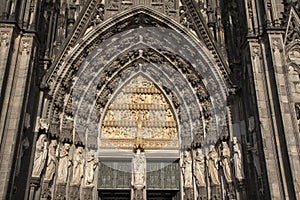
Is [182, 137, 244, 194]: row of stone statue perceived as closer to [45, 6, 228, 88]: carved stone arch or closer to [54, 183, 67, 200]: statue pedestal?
[45, 6, 228, 88]: carved stone arch

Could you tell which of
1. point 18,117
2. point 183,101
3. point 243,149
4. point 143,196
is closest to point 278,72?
point 243,149

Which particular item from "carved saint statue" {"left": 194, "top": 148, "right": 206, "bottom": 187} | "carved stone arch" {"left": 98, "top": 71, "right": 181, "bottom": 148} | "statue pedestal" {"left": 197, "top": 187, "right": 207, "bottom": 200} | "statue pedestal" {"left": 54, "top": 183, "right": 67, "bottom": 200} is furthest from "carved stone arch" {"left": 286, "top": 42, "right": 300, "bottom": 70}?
"statue pedestal" {"left": 54, "top": 183, "right": 67, "bottom": 200}

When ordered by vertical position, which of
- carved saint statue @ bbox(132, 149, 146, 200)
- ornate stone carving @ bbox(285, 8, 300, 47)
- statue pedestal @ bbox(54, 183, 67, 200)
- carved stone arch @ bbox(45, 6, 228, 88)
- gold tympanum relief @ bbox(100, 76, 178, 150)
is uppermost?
carved stone arch @ bbox(45, 6, 228, 88)

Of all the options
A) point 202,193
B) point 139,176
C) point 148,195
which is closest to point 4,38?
point 139,176

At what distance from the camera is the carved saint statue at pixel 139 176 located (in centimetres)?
1160

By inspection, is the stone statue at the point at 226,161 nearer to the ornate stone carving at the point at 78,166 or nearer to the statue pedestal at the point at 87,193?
the statue pedestal at the point at 87,193

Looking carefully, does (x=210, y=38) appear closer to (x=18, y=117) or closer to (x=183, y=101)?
(x=183, y=101)

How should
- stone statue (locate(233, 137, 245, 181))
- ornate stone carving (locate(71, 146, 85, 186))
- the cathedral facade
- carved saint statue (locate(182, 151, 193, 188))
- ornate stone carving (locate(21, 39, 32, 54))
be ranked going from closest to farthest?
1. the cathedral facade
2. ornate stone carving (locate(21, 39, 32, 54))
3. stone statue (locate(233, 137, 245, 181))
4. ornate stone carving (locate(71, 146, 85, 186))
5. carved saint statue (locate(182, 151, 193, 188))

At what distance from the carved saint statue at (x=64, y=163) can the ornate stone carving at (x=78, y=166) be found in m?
0.21

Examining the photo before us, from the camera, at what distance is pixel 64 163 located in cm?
1112

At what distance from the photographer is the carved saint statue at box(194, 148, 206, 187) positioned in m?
11.4

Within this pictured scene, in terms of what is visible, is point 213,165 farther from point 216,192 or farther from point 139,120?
point 139,120

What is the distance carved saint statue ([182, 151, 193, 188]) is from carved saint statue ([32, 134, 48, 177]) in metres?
4.49

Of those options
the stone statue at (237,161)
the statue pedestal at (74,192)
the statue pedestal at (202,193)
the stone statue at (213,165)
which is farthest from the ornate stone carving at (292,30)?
the statue pedestal at (74,192)
